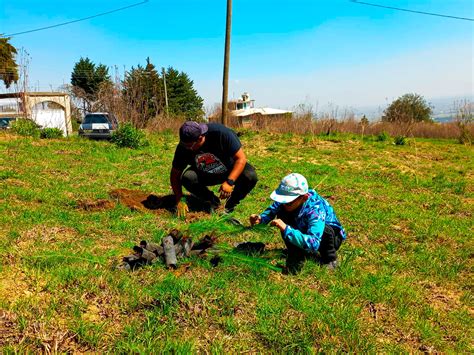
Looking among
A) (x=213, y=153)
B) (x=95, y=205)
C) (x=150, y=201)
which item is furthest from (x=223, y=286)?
(x=150, y=201)

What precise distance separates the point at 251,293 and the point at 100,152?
777 cm

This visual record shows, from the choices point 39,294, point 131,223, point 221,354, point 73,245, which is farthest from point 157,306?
point 131,223

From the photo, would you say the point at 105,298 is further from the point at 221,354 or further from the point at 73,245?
the point at 73,245

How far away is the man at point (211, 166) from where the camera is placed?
4.54 m

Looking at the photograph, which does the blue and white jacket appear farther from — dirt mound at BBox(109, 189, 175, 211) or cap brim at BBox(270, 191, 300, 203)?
dirt mound at BBox(109, 189, 175, 211)

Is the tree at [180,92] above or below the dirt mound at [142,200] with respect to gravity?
above

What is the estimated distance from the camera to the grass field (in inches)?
84.8

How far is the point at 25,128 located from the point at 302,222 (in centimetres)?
1000

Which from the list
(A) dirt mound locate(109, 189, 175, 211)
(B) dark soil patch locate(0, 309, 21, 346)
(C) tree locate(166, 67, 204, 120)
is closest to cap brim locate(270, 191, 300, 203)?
(B) dark soil patch locate(0, 309, 21, 346)

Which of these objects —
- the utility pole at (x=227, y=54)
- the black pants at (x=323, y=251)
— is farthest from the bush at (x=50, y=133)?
the black pants at (x=323, y=251)

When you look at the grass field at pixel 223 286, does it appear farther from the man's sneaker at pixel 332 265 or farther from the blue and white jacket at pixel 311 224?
the blue and white jacket at pixel 311 224

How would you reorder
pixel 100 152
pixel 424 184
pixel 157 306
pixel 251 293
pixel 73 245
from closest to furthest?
1. pixel 157 306
2. pixel 251 293
3. pixel 73 245
4. pixel 424 184
5. pixel 100 152

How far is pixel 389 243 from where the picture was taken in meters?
4.20

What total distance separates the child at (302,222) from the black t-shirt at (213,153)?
1547 millimetres
